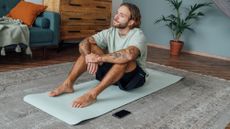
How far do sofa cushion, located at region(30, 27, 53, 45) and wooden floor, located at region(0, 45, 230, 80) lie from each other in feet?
0.76

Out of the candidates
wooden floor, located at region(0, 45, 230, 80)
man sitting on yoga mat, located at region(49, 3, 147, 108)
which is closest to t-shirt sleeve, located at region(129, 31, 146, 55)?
man sitting on yoga mat, located at region(49, 3, 147, 108)

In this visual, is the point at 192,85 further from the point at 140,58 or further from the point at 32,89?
the point at 32,89

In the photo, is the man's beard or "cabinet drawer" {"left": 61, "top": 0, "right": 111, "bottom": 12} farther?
"cabinet drawer" {"left": 61, "top": 0, "right": 111, "bottom": 12}

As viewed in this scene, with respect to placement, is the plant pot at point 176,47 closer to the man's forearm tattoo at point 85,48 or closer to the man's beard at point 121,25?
Result: the man's beard at point 121,25

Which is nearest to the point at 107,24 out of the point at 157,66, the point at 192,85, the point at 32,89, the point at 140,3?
the point at 140,3

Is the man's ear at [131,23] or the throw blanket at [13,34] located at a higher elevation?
the man's ear at [131,23]

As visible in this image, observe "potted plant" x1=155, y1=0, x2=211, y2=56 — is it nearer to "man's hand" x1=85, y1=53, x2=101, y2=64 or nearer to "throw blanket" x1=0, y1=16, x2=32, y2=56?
"throw blanket" x1=0, y1=16, x2=32, y2=56

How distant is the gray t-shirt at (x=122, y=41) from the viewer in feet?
6.48

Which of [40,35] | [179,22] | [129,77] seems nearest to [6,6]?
[40,35]

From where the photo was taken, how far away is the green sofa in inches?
119

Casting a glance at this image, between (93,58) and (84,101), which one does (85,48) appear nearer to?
(93,58)

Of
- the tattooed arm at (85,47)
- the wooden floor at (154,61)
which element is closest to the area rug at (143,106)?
the wooden floor at (154,61)

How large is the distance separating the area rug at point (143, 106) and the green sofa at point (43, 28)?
46cm

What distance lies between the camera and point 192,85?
2604 mm
